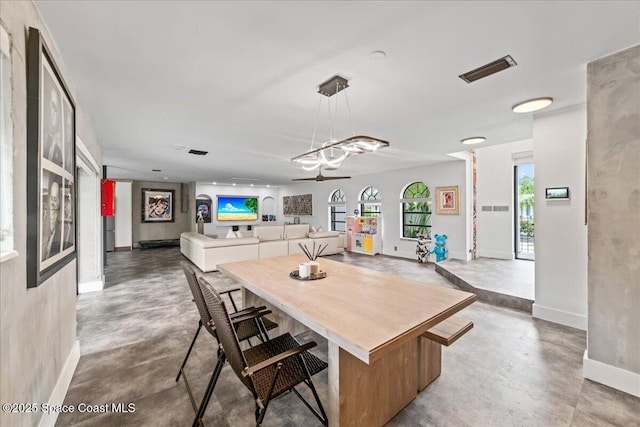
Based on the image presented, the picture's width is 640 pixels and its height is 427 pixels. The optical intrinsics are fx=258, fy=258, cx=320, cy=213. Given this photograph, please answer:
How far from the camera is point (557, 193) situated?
290 cm

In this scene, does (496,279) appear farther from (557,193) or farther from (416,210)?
(416,210)

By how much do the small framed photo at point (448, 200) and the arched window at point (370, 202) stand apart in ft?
5.99

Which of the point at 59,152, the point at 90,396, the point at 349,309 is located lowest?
the point at 90,396

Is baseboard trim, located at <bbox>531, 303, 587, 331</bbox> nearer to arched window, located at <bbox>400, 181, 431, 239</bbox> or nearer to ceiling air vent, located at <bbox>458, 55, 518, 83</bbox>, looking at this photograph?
ceiling air vent, located at <bbox>458, 55, 518, 83</bbox>

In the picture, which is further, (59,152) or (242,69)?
(242,69)

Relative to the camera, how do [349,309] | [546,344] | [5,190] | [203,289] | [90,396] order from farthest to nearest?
[546,344] → [90,396] → [349,309] → [203,289] → [5,190]

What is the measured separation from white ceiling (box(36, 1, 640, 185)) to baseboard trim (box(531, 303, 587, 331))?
7.54 ft

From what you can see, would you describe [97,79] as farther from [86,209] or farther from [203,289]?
[86,209]

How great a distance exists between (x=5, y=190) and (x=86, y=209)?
3989mm

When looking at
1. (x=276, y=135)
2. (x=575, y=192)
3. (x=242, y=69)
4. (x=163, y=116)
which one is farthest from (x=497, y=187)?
(x=163, y=116)

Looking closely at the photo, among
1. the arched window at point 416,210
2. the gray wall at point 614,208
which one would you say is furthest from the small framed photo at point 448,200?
the gray wall at point 614,208

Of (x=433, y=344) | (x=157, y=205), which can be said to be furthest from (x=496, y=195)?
(x=157, y=205)

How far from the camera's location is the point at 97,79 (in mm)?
2230

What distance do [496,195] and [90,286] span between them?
27.6 feet
